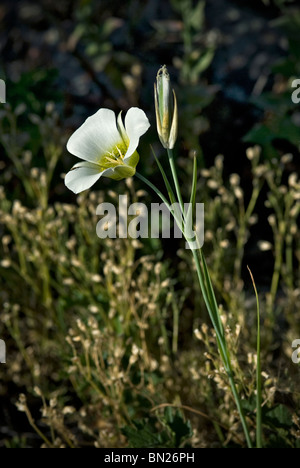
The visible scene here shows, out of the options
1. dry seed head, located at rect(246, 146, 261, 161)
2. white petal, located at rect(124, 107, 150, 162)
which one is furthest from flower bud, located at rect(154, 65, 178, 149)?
dry seed head, located at rect(246, 146, 261, 161)

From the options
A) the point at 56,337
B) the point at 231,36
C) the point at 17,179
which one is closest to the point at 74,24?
the point at 231,36

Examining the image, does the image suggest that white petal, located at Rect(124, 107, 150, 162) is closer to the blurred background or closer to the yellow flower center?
the yellow flower center

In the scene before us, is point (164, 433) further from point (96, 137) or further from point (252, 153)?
point (252, 153)

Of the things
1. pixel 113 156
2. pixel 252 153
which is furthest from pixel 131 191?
pixel 113 156

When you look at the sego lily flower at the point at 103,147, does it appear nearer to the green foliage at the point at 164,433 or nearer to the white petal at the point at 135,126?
the white petal at the point at 135,126

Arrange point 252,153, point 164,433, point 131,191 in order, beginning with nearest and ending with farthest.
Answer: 1. point 164,433
2. point 252,153
3. point 131,191

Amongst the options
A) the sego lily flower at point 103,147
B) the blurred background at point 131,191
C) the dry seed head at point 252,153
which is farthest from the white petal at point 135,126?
the dry seed head at point 252,153
